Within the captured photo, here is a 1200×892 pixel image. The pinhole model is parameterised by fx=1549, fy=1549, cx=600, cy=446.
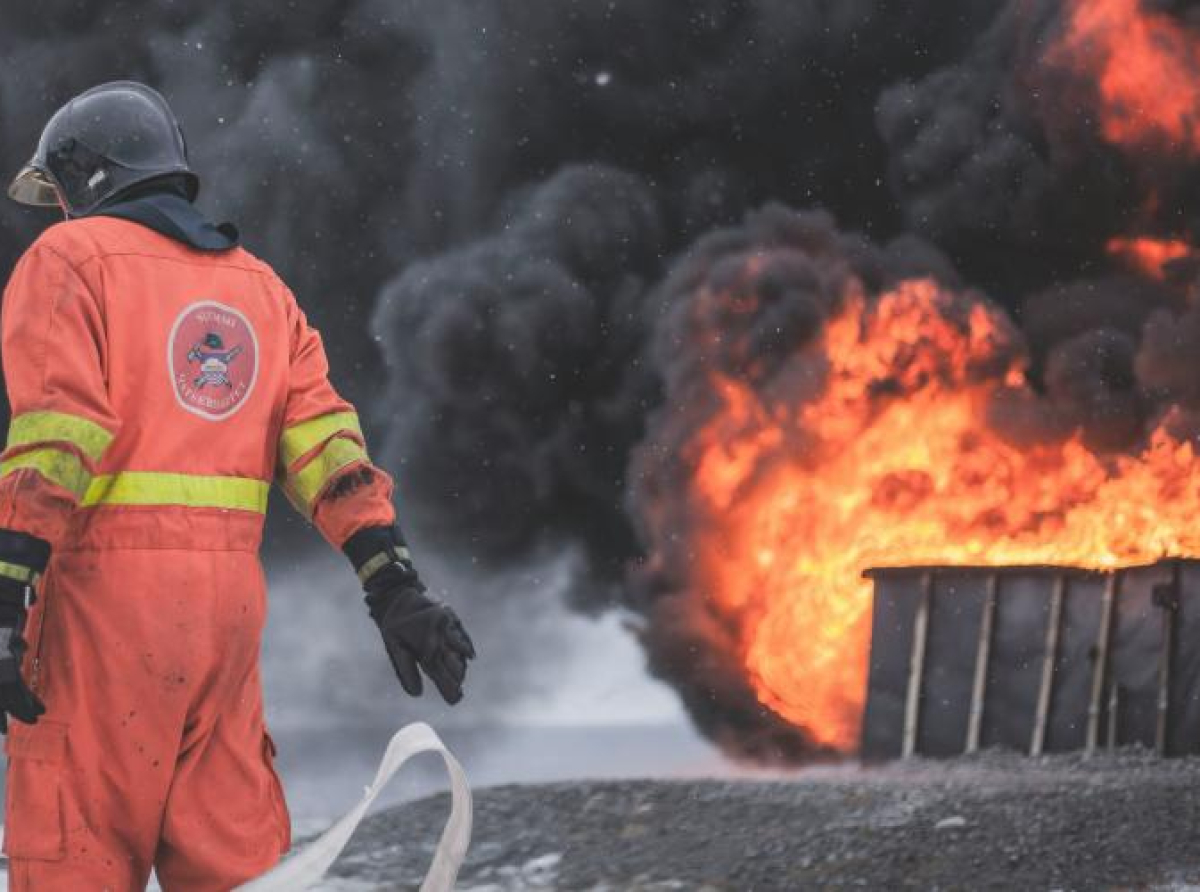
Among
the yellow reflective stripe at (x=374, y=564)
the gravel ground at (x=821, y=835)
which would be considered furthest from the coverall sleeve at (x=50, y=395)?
the gravel ground at (x=821, y=835)

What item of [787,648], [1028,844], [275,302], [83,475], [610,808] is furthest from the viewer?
[787,648]

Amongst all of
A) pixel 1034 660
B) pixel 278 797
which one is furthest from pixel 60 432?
pixel 1034 660

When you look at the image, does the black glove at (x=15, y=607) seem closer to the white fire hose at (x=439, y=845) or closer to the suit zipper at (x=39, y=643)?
the suit zipper at (x=39, y=643)

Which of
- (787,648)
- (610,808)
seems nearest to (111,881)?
(610,808)

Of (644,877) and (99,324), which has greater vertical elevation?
(99,324)

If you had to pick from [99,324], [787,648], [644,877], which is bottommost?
[644,877]

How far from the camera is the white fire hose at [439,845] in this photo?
293 cm

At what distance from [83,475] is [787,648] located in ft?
52.2

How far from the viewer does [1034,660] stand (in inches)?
569

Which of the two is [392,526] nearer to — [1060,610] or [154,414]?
[154,414]

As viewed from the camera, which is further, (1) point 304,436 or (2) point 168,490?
(1) point 304,436

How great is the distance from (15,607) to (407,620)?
82 cm

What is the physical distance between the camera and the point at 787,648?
18.4m

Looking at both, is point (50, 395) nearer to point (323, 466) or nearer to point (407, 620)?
point (323, 466)
